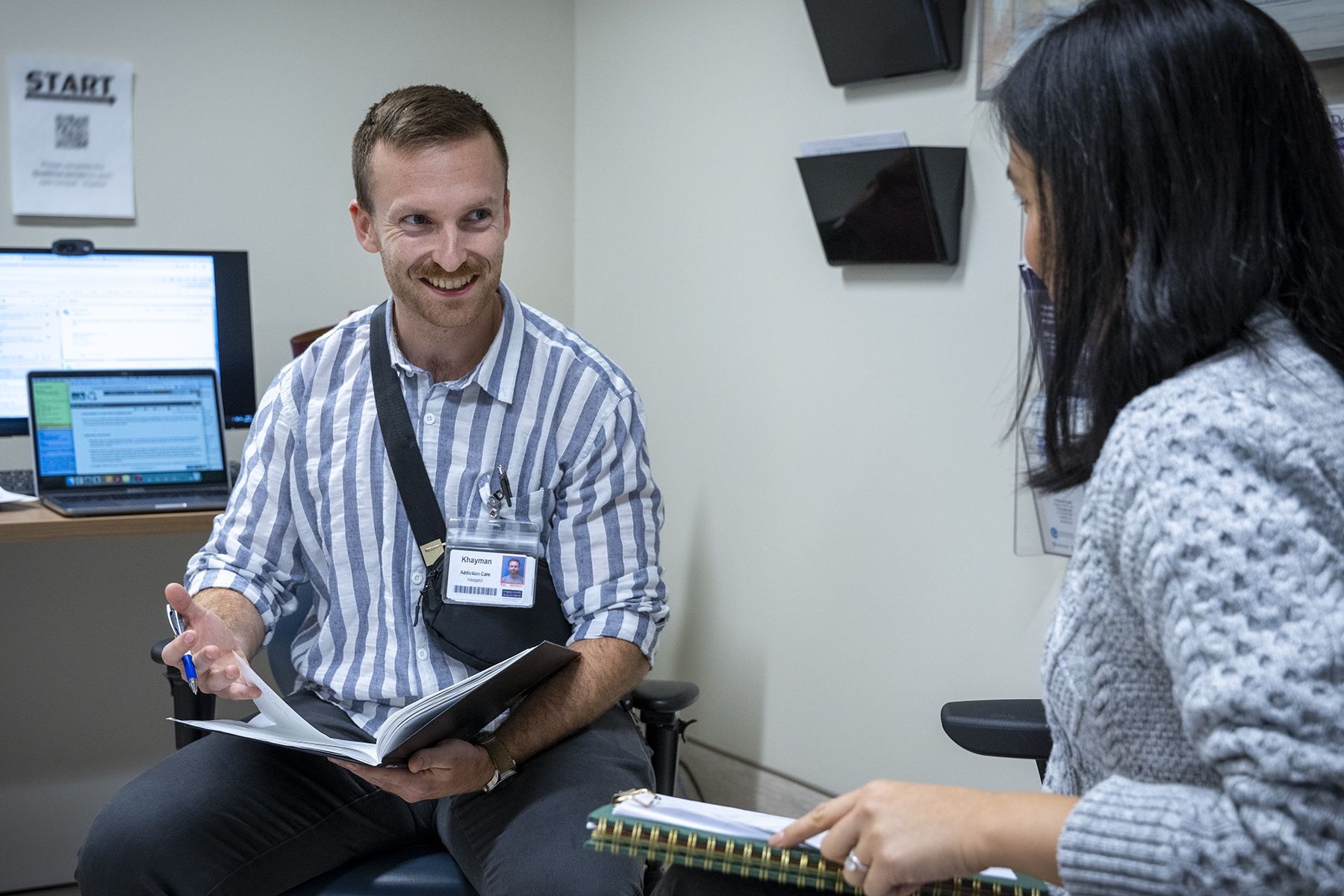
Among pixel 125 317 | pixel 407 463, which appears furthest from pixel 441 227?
pixel 125 317

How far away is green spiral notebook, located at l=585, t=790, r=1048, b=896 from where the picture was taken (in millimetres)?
929

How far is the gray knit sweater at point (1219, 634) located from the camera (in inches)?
28.9

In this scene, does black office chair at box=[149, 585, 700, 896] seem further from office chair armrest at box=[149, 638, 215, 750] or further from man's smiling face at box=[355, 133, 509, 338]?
man's smiling face at box=[355, 133, 509, 338]

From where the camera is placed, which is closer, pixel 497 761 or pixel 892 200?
pixel 497 761

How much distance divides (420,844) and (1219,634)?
1.07 meters

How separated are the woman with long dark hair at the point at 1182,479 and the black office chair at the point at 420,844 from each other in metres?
0.65

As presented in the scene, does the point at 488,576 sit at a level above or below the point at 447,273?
below

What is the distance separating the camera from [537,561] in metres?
1.64

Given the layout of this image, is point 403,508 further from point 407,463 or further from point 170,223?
point 170,223

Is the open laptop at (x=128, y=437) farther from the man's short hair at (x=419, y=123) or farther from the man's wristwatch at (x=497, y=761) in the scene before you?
the man's wristwatch at (x=497, y=761)

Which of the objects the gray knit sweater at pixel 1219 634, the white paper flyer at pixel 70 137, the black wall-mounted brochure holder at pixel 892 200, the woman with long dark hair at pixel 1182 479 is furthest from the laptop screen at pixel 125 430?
the gray knit sweater at pixel 1219 634

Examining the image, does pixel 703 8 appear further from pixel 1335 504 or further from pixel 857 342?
pixel 1335 504

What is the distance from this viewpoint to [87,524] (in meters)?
1.92

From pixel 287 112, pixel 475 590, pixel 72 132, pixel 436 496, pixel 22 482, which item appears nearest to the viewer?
pixel 475 590
